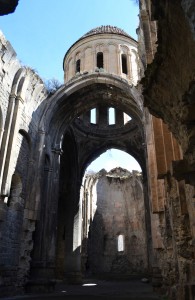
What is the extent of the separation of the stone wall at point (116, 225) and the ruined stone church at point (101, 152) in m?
0.09

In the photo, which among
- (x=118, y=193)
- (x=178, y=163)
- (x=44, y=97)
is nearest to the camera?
(x=178, y=163)

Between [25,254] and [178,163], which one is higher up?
[178,163]

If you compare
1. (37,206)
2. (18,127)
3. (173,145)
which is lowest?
(37,206)

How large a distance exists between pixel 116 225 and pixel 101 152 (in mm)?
8782

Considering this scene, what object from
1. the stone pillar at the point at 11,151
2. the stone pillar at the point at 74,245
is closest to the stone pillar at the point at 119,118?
the stone pillar at the point at 74,245

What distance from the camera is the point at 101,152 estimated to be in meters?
20.0

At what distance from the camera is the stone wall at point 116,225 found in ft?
75.9

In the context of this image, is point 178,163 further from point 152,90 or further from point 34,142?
point 34,142

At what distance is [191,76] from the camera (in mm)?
3117

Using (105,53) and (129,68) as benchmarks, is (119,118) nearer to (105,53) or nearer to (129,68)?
(129,68)

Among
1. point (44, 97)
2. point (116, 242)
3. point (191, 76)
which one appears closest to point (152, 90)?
point (191, 76)

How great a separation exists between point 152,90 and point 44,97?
9589 millimetres

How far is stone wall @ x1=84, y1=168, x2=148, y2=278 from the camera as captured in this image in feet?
75.9

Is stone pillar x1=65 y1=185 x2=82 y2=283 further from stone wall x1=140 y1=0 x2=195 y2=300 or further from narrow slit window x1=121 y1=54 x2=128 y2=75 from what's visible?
stone wall x1=140 y1=0 x2=195 y2=300
